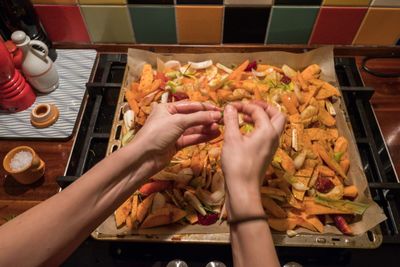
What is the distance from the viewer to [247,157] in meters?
A: 0.56

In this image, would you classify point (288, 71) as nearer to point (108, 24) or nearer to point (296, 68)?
point (296, 68)

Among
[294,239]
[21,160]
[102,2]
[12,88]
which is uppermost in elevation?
[102,2]

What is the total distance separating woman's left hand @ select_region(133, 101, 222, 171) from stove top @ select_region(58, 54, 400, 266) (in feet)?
0.77

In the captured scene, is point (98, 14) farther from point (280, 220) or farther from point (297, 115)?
point (280, 220)

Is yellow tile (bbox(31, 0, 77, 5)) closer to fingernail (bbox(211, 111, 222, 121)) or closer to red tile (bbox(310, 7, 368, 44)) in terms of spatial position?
fingernail (bbox(211, 111, 222, 121))

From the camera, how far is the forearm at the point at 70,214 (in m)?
0.44

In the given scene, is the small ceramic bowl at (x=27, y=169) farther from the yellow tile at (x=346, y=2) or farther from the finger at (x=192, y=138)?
the yellow tile at (x=346, y=2)

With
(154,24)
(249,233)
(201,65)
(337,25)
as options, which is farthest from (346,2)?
(249,233)

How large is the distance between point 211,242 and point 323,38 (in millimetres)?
773

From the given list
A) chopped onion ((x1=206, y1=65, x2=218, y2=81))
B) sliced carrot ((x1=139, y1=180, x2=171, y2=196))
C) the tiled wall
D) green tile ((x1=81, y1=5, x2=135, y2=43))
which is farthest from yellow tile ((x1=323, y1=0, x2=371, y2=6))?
sliced carrot ((x1=139, y1=180, x2=171, y2=196))

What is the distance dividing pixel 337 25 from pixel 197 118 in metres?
0.64

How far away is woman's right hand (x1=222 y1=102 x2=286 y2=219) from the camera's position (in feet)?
1.70

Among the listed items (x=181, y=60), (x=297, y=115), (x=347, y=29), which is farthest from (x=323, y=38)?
(x=181, y=60)

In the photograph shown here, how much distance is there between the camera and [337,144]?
88 cm
